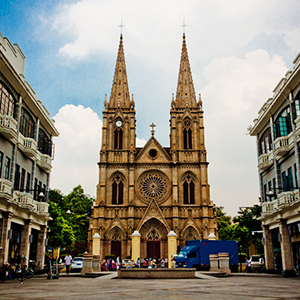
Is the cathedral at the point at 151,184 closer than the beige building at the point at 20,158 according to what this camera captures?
No

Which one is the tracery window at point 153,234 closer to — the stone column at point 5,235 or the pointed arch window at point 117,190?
the pointed arch window at point 117,190

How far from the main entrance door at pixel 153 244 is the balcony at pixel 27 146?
28.2 meters

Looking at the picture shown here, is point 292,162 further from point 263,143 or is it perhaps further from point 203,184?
point 203,184

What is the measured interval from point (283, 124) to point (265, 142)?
5.33 m

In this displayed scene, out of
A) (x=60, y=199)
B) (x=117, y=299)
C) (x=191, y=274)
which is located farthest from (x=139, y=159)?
(x=117, y=299)

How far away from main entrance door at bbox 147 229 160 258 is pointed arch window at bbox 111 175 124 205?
6.39m

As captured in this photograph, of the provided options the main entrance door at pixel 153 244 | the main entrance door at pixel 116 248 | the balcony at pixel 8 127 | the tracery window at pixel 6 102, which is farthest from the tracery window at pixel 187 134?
the balcony at pixel 8 127

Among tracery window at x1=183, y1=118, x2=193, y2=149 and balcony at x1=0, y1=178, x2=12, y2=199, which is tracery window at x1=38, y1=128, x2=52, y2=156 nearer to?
balcony at x1=0, y1=178, x2=12, y2=199

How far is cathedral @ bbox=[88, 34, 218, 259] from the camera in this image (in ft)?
173

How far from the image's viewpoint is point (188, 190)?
55.0 m

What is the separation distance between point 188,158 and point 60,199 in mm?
26501

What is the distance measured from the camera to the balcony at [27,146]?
27072 millimetres

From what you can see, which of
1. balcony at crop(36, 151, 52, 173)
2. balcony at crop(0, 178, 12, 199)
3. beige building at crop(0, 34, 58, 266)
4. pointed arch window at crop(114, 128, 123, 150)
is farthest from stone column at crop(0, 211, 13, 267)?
pointed arch window at crop(114, 128, 123, 150)

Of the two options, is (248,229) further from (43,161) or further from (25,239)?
(25,239)
